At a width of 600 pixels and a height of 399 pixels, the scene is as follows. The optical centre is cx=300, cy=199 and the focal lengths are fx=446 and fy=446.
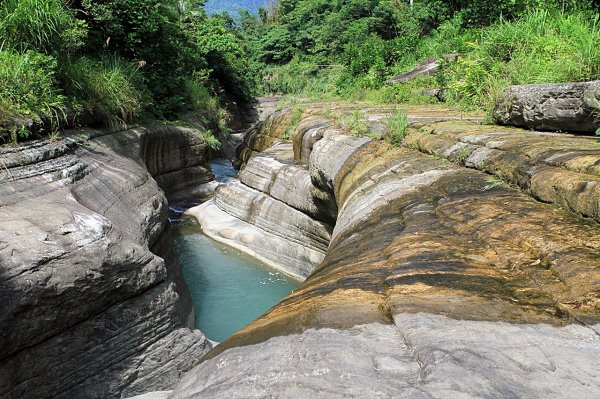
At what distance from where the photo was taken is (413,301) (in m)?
1.80

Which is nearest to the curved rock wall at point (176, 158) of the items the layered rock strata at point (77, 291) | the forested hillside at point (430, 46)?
the layered rock strata at point (77, 291)

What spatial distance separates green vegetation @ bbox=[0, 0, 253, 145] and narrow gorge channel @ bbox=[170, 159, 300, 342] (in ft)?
8.68

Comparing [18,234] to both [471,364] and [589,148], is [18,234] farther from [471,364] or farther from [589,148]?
[589,148]

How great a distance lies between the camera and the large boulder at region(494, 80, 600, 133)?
3.62 meters

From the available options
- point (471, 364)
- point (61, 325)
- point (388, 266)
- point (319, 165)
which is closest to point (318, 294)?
point (388, 266)

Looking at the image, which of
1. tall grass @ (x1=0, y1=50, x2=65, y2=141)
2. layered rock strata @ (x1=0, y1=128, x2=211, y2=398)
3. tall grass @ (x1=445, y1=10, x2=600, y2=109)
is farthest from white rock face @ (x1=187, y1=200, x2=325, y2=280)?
tall grass @ (x1=0, y1=50, x2=65, y2=141)

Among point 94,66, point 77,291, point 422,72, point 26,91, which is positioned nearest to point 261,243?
point 94,66

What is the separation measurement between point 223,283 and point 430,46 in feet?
36.5

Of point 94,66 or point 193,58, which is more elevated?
point 193,58

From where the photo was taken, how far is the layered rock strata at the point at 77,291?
10.8 ft

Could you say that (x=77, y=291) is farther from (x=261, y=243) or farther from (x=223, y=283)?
(x=261, y=243)

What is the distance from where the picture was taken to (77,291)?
3.56 m

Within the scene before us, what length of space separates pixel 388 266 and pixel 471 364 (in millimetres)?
872

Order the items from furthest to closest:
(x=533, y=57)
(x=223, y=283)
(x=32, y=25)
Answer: (x=223, y=283)
(x=32, y=25)
(x=533, y=57)
